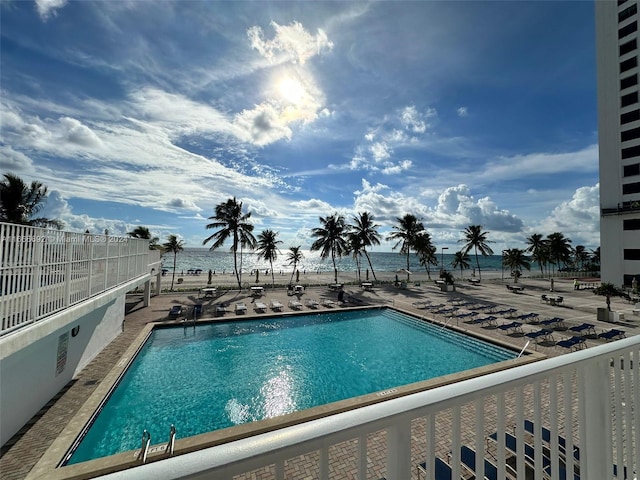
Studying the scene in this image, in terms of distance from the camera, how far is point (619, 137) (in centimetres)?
2858

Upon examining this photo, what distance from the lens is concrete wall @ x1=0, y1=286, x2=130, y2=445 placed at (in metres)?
5.44

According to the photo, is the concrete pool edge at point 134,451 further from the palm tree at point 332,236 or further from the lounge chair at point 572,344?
the palm tree at point 332,236

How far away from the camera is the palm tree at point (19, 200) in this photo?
57.7ft

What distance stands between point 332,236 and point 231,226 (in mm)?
A: 11674

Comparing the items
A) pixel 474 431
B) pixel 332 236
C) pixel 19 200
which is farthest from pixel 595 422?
pixel 332 236

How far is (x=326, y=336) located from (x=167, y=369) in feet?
24.3

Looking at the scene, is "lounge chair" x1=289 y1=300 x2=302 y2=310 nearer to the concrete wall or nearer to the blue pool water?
the blue pool water

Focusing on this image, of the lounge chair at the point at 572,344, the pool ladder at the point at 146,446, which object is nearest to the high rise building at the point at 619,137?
the lounge chair at the point at 572,344

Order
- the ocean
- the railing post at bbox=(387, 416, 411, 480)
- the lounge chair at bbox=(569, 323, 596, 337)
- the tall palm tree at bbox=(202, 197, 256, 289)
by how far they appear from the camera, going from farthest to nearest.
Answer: the ocean, the tall palm tree at bbox=(202, 197, 256, 289), the lounge chair at bbox=(569, 323, 596, 337), the railing post at bbox=(387, 416, 411, 480)

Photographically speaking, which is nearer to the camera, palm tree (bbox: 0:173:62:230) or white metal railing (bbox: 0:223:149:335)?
white metal railing (bbox: 0:223:149:335)

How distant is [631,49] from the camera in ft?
91.7

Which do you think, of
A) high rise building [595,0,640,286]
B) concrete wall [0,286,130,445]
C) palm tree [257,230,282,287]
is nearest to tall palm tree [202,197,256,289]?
palm tree [257,230,282,287]

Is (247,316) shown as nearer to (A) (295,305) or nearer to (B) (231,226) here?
(A) (295,305)

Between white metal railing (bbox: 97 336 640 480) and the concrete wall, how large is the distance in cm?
607
